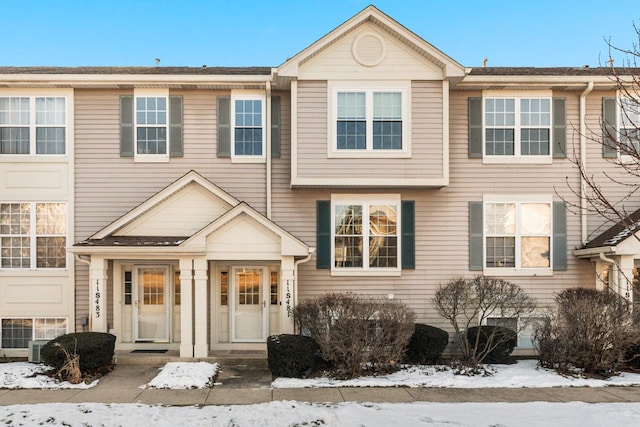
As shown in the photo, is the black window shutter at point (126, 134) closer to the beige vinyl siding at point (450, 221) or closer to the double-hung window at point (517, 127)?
the beige vinyl siding at point (450, 221)

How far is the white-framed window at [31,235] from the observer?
1191 centimetres

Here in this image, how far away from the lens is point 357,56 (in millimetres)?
11594

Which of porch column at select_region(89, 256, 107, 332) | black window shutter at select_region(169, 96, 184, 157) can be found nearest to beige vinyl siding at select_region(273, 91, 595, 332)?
black window shutter at select_region(169, 96, 184, 157)

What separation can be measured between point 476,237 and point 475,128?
2735 millimetres

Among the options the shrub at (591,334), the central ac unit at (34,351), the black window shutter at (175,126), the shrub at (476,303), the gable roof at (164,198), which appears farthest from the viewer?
the black window shutter at (175,126)

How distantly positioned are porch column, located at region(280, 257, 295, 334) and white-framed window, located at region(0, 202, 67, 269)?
5.57 m

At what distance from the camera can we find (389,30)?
37.9 feet

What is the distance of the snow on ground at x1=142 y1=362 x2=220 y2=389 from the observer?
8955mm

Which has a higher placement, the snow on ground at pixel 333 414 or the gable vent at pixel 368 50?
the gable vent at pixel 368 50

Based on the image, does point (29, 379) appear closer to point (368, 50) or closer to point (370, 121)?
point (370, 121)

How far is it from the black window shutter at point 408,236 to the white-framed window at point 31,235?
8.35m

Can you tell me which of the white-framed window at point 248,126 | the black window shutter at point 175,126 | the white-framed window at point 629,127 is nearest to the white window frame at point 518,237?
the white-framed window at point 629,127

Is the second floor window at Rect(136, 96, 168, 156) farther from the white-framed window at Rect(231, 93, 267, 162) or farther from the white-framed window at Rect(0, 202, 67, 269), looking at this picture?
the white-framed window at Rect(0, 202, 67, 269)

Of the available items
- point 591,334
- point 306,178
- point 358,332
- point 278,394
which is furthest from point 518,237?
point 278,394
